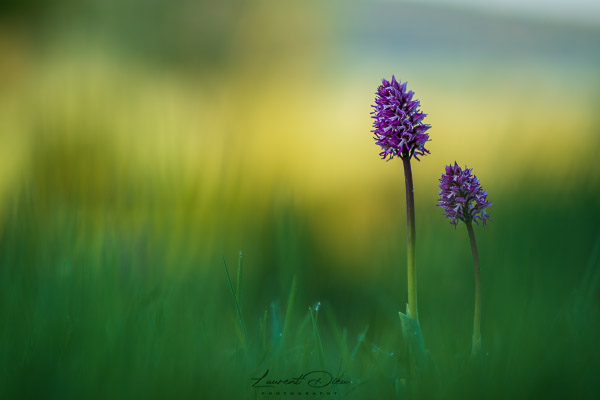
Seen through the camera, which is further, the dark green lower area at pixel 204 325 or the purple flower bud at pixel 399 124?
the purple flower bud at pixel 399 124

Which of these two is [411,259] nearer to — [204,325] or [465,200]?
[465,200]

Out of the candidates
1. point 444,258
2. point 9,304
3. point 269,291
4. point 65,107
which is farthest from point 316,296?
point 9,304

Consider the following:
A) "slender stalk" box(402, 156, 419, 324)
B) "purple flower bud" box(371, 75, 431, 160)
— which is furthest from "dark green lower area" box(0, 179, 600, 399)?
"purple flower bud" box(371, 75, 431, 160)

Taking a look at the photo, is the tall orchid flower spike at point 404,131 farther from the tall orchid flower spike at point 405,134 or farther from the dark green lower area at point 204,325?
the dark green lower area at point 204,325

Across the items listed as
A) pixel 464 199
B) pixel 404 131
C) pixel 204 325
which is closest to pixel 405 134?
pixel 404 131

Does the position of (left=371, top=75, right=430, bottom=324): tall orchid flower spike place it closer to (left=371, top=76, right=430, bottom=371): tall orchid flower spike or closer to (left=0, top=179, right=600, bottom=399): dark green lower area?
(left=371, top=76, right=430, bottom=371): tall orchid flower spike

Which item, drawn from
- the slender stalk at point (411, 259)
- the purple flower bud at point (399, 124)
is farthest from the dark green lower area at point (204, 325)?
the purple flower bud at point (399, 124)
